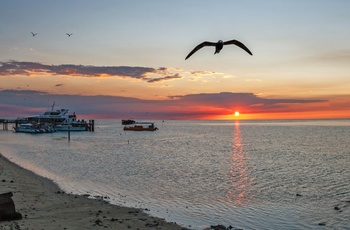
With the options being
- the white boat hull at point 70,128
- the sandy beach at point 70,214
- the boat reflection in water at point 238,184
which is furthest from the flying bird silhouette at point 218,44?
the white boat hull at point 70,128

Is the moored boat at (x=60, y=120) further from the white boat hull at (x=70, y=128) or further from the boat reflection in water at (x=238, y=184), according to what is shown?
the boat reflection in water at (x=238, y=184)

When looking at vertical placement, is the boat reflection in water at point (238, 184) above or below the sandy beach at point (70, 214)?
below

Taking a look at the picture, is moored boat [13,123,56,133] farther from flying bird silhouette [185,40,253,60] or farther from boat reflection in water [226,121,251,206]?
flying bird silhouette [185,40,253,60]

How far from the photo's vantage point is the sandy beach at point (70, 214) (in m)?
10.7

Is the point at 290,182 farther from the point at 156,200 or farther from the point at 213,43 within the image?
the point at 213,43

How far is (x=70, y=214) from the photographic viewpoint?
12383 mm

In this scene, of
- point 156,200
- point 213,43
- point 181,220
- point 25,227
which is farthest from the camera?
point 156,200

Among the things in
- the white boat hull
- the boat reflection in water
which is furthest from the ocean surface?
the white boat hull

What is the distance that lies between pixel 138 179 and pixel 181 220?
417 inches

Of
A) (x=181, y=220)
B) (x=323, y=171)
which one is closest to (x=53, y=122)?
(x=323, y=171)

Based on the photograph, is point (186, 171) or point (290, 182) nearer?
point (290, 182)

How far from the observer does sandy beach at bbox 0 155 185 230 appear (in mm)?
10656

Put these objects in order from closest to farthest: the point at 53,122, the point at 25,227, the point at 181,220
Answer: the point at 25,227, the point at 181,220, the point at 53,122

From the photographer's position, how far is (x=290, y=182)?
2341 centimetres
